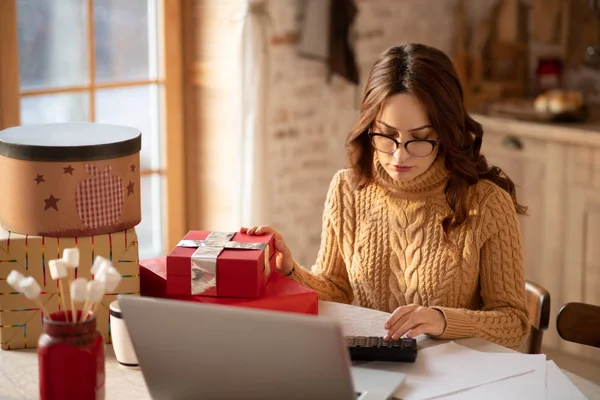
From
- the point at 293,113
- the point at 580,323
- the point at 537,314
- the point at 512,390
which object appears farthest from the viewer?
the point at 293,113

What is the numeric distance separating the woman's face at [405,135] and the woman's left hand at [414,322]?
342 millimetres

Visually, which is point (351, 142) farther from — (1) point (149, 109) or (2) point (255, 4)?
(1) point (149, 109)

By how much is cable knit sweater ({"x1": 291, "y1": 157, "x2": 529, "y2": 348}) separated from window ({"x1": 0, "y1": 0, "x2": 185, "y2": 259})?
1369mm

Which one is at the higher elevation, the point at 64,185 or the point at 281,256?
the point at 64,185

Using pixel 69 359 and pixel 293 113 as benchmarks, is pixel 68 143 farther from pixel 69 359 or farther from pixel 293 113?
pixel 293 113

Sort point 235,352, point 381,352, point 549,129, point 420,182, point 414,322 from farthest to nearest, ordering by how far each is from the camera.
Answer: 1. point 549,129
2. point 420,182
3. point 414,322
4. point 381,352
5. point 235,352

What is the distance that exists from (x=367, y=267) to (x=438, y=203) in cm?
23

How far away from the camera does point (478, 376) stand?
1597 mm

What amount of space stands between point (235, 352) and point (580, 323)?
0.93 meters

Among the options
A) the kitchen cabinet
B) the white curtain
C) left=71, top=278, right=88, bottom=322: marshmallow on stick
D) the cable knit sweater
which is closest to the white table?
the cable knit sweater

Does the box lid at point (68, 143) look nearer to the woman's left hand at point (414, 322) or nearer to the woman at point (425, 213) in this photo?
the woman at point (425, 213)

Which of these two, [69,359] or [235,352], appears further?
[69,359]

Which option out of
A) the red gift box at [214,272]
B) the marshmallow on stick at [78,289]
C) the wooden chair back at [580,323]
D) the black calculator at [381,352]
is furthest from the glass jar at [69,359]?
the wooden chair back at [580,323]

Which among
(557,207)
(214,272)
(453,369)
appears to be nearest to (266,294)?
(214,272)
